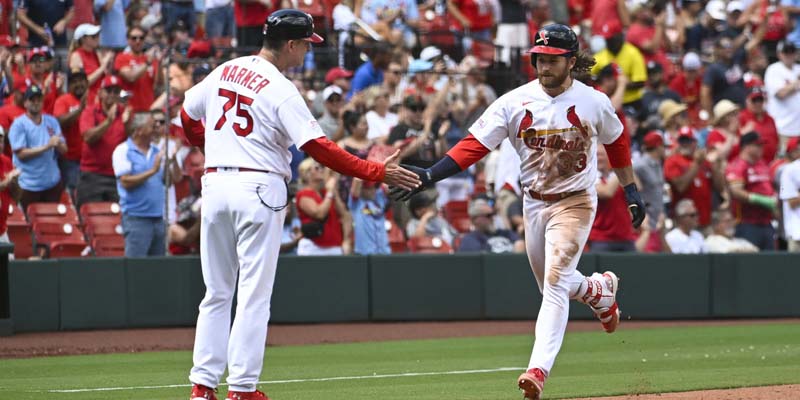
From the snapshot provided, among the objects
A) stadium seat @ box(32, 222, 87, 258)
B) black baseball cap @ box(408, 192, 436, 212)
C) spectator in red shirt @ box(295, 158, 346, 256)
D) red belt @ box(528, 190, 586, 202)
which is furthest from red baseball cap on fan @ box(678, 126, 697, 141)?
red belt @ box(528, 190, 586, 202)

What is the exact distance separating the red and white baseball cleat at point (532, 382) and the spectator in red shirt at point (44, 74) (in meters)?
9.25

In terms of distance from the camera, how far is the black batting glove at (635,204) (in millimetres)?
8727

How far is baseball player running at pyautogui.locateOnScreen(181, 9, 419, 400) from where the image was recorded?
7.40m

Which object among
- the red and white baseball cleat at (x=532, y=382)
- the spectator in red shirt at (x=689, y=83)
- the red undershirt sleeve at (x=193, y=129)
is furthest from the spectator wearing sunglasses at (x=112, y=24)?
the red and white baseball cleat at (x=532, y=382)

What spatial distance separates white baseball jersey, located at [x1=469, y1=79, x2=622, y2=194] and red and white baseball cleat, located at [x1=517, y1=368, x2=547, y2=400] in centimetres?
126

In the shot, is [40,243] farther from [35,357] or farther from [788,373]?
[788,373]

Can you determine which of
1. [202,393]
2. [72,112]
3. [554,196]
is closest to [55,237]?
[72,112]

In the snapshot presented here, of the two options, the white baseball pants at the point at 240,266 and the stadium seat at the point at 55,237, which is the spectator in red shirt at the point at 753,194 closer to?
the stadium seat at the point at 55,237

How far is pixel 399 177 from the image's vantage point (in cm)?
786

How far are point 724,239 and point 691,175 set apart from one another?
91 cm

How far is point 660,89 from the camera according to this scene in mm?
18750

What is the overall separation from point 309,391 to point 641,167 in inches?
294

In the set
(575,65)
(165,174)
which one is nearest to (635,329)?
(165,174)

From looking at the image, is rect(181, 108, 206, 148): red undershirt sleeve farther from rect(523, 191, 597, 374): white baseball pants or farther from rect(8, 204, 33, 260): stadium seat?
rect(8, 204, 33, 260): stadium seat
